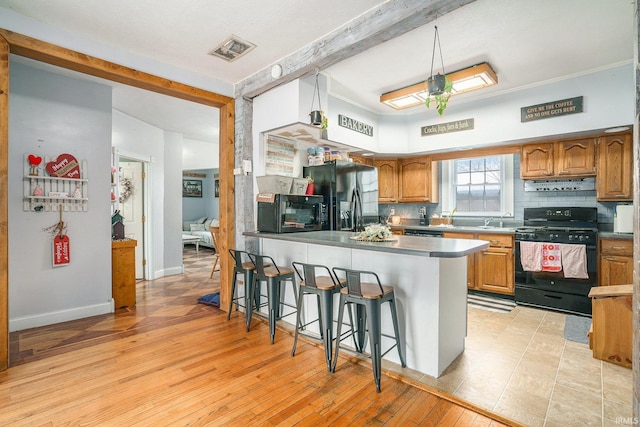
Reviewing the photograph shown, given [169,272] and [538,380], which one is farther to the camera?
[169,272]

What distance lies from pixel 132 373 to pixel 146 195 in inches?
149

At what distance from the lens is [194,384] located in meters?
2.21

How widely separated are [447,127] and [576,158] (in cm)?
162

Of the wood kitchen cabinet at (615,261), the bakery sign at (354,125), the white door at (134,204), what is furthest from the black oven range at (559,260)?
the white door at (134,204)

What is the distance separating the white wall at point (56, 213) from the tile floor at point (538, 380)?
12.0 ft

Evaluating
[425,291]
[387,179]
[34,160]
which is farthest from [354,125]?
[34,160]

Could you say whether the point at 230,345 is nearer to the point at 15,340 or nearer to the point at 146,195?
the point at 15,340

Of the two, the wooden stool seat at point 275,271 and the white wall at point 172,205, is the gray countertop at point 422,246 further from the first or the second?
the white wall at point 172,205

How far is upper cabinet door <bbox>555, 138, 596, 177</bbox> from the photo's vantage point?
3.83 meters

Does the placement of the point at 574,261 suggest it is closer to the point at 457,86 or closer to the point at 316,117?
the point at 457,86

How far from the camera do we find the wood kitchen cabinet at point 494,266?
13.6ft

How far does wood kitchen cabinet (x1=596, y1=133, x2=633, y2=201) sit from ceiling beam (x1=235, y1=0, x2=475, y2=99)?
10.1ft

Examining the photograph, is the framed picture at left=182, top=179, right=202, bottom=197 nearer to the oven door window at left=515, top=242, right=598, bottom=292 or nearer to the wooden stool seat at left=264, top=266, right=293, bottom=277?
the wooden stool seat at left=264, top=266, right=293, bottom=277

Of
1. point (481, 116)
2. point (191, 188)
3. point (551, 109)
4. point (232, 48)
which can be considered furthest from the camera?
point (191, 188)
